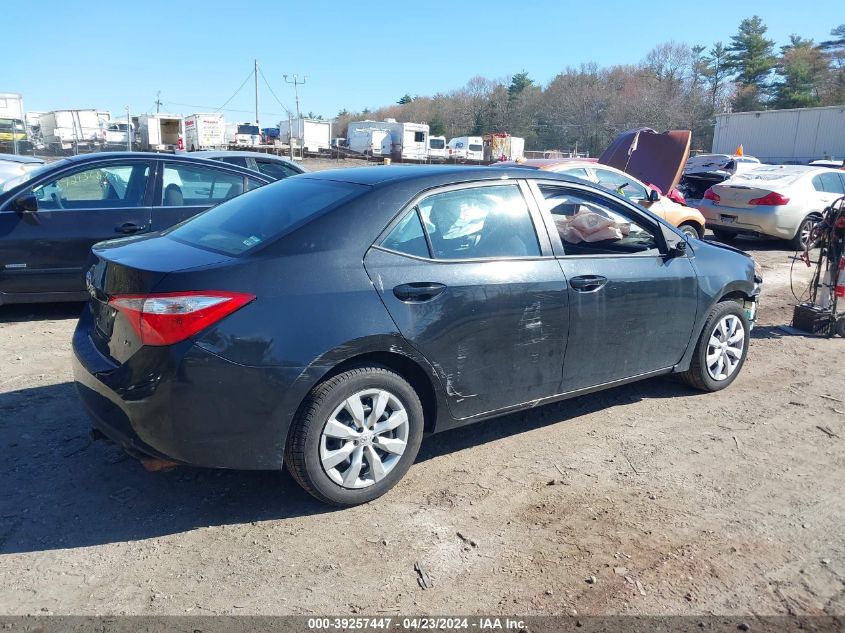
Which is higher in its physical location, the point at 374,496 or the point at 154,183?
the point at 154,183

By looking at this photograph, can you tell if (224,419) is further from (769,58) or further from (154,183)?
(769,58)

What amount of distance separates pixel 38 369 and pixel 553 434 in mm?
3934

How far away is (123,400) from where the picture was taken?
3.13m

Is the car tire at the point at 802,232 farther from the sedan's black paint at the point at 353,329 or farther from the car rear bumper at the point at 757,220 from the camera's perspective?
the sedan's black paint at the point at 353,329

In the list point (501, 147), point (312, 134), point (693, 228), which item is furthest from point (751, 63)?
point (693, 228)

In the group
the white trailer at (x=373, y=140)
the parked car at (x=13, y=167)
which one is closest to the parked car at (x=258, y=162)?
the parked car at (x=13, y=167)

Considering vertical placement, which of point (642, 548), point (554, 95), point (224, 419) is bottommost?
point (642, 548)

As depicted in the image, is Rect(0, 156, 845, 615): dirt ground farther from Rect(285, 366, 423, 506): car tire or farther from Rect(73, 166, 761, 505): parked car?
Rect(73, 166, 761, 505): parked car

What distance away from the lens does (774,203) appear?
12117 mm

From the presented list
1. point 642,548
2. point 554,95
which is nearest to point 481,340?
point 642,548

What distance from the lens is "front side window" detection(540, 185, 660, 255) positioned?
176 inches

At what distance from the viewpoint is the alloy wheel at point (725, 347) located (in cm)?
512

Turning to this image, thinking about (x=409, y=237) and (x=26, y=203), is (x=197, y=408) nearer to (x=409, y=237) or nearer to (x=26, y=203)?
(x=409, y=237)

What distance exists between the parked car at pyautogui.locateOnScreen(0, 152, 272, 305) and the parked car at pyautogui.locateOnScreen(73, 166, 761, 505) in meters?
3.26
